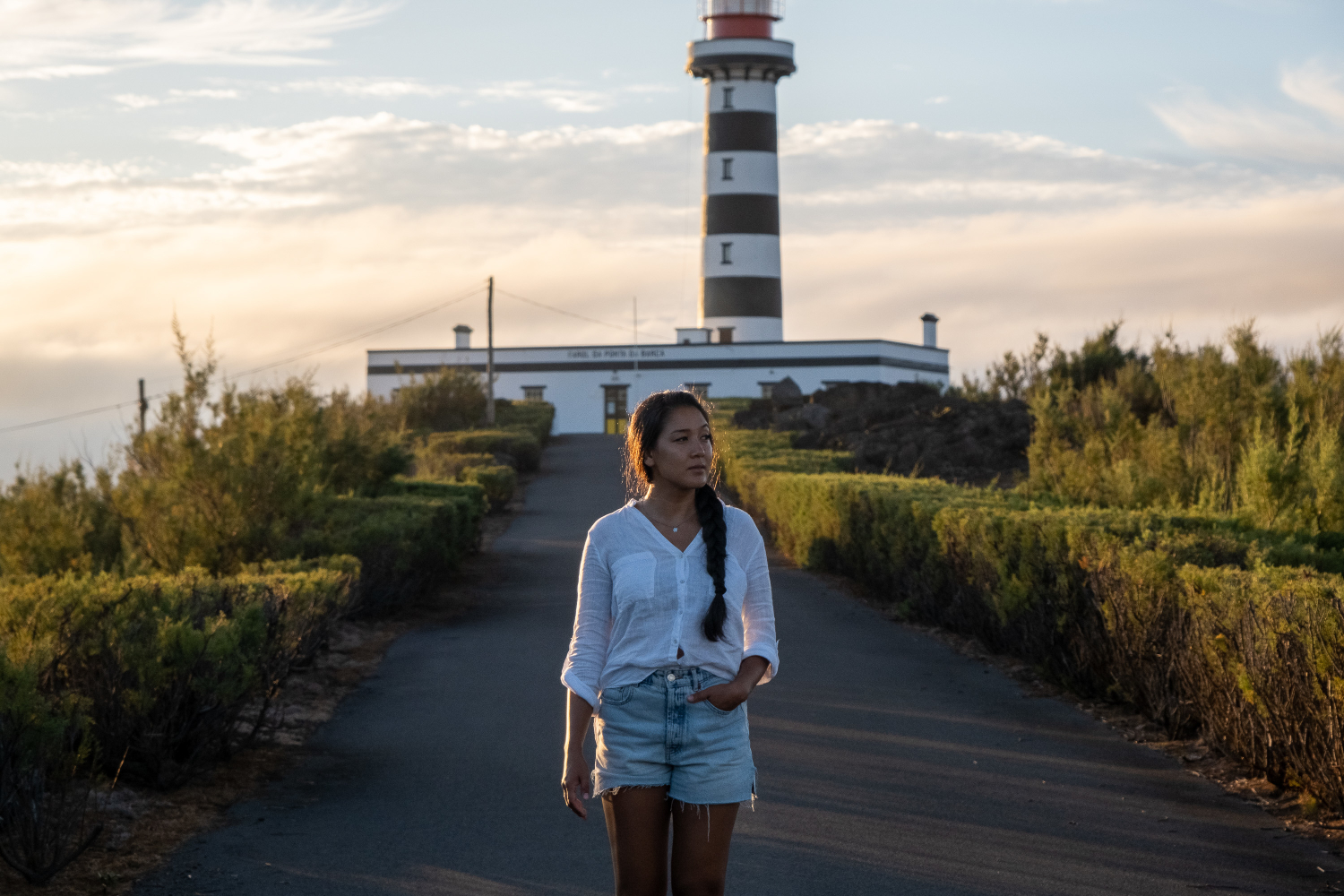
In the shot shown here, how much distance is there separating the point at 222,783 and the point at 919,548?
24.5 ft

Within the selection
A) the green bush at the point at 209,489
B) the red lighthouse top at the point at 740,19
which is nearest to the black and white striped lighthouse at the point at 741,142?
the red lighthouse top at the point at 740,19

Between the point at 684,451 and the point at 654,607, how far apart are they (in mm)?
435

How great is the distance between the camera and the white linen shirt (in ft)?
11.6

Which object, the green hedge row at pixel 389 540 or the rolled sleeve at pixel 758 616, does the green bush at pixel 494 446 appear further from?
the rolled sleeve at pixel 758 616

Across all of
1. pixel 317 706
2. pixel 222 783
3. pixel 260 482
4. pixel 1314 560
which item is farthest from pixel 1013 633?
pixel 260 482

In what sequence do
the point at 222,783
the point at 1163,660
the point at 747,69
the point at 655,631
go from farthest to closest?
the point at 747,69 → the point at 1163,660 → the point at 222,783 → the point at 655,631

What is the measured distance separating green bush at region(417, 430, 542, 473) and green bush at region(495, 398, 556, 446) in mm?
3368

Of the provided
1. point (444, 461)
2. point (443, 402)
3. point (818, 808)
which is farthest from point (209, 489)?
point (443, 402)

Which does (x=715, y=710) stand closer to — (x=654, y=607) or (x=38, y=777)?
(x=654, y=607)

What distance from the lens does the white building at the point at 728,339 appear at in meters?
49.8

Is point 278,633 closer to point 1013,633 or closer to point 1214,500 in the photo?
point 1013,633

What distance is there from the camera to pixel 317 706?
913 cm

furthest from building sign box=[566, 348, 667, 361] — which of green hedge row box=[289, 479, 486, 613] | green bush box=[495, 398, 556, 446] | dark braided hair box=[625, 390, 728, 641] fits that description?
dark braided hair box=[625, 390, 728, 641]

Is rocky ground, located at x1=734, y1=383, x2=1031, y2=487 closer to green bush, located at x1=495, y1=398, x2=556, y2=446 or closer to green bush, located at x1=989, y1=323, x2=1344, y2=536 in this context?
green bush, located at x1=989, y1=323, x2=1344, y2=536
